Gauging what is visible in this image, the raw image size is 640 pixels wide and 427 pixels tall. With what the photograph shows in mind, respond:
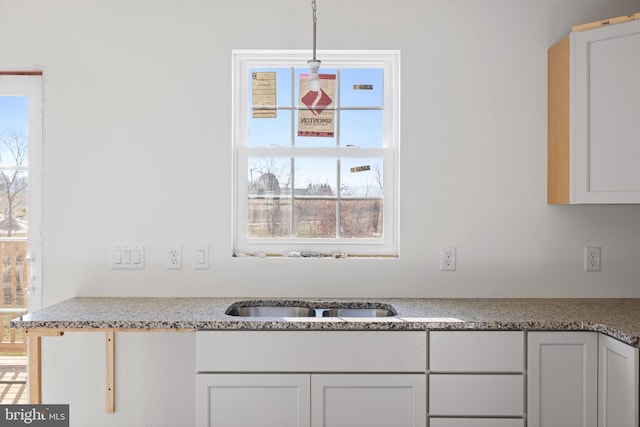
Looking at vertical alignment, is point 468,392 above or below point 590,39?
below

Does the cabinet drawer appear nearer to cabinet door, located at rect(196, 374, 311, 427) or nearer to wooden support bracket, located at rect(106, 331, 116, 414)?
cabinet door, located at rect(196, 374, 311, 427)

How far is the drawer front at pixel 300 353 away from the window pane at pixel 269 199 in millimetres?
819

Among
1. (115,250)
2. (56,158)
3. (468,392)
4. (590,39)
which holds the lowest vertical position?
(468,392)

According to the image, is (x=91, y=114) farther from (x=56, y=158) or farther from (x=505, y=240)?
(x=505, y=240)

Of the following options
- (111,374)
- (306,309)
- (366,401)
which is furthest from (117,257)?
(366,401)

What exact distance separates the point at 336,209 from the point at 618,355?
148 centimetres

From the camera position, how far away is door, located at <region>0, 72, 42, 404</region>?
265 centimetres

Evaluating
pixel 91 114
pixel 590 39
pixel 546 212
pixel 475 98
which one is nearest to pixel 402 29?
pixel 475 98

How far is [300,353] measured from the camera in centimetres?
204

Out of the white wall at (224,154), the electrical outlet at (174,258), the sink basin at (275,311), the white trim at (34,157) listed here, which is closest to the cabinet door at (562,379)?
the white wall at (224,154)

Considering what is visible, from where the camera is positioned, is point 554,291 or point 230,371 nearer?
point 230,371

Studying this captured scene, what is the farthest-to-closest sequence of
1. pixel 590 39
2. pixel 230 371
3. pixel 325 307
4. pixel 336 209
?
pixel 336 209
pixel 325 307
pixel 590 39
pixel 230 371

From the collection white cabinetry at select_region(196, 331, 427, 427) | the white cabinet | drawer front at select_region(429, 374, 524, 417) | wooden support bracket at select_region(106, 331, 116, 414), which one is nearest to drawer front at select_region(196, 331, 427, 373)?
white cabinetry at select_region(196, 331, 427, 427)

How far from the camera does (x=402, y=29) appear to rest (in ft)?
8.61
